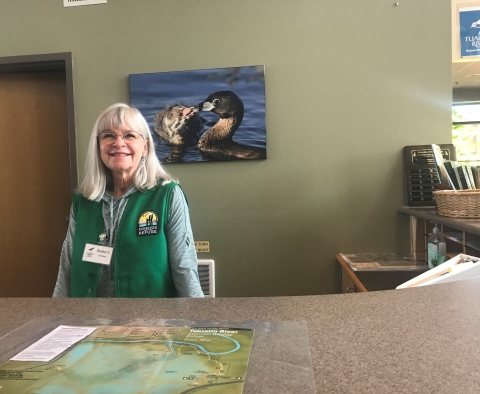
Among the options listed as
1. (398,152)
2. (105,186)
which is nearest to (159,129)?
(105,186)

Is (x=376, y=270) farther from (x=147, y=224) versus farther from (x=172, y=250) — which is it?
(x=147, y=224)

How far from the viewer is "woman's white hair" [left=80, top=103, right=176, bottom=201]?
143 cm

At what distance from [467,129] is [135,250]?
223 inches

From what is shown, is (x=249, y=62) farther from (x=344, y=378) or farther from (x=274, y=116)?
(x=344, y=378)

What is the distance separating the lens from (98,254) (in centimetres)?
131

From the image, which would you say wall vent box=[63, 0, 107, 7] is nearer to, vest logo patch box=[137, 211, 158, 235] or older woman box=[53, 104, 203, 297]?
older woman box=[53, 104, 203, 297]

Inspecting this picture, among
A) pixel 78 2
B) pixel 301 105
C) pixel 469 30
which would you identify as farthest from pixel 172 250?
pixel 469 30

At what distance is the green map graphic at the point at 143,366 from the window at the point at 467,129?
5520 millimetres

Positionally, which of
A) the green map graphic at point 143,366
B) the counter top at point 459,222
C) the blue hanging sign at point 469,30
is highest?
the blue hanging sign at point 469,30

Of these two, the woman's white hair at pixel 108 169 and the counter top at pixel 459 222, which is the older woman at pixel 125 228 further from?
the counter top at pixel 459 222

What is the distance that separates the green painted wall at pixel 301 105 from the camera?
2.41m

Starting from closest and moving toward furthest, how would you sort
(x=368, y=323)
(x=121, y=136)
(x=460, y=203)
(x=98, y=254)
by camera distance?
(x=368, y=323)
(x=98, y=254)
(x=121, y=136)
(x=460, y=203)

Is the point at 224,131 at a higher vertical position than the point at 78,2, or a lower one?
lower

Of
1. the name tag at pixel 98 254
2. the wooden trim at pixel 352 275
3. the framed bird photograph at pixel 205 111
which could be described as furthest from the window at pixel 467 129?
the name tag at pixel 98 254
